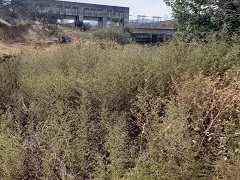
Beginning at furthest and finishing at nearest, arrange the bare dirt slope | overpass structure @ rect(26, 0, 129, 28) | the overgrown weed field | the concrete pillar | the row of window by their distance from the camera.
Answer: the concrete pillar → the row of window → overpass structure @ rect(26, 0, 129, 28) → the bare dirt slope → the overgrown weed field

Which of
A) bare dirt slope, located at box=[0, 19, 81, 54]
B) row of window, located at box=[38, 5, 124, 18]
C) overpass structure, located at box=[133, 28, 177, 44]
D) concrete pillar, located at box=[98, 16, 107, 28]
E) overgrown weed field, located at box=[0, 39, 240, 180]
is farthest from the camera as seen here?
concrete pillar, located at box=[98, 16, 107, 28]

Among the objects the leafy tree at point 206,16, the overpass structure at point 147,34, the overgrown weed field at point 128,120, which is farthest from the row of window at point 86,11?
the overgrown weed field at point 128,120

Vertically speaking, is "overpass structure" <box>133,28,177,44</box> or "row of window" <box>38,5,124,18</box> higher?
"row of window" <box>38,5,124,18</box>

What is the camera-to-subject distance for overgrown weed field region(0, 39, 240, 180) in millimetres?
3182

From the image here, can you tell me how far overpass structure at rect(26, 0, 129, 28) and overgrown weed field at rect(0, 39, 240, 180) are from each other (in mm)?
27892

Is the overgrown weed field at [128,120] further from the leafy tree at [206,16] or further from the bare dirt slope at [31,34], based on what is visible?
the bare dirt slope at [31,34]

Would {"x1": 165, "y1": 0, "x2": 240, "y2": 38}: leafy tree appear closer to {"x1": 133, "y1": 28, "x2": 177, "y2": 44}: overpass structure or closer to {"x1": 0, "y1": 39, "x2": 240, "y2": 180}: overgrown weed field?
{"x1": 0, "y1": 39, "x2": 240, "y2": 180}: overgrown weed field

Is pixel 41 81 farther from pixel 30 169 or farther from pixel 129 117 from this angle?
pixel 30 169

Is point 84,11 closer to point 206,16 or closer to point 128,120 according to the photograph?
point 206,16

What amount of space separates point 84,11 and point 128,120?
1273 inches

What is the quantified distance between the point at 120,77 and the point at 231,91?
1867 mm

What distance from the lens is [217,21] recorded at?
21.8ft

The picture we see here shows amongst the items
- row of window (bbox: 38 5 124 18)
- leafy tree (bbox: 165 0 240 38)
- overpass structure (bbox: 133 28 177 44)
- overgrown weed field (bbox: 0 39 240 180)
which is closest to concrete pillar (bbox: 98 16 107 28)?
row of window (bbox: 38 5 124 18)

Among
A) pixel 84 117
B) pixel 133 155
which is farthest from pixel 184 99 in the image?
pixel 84 117
